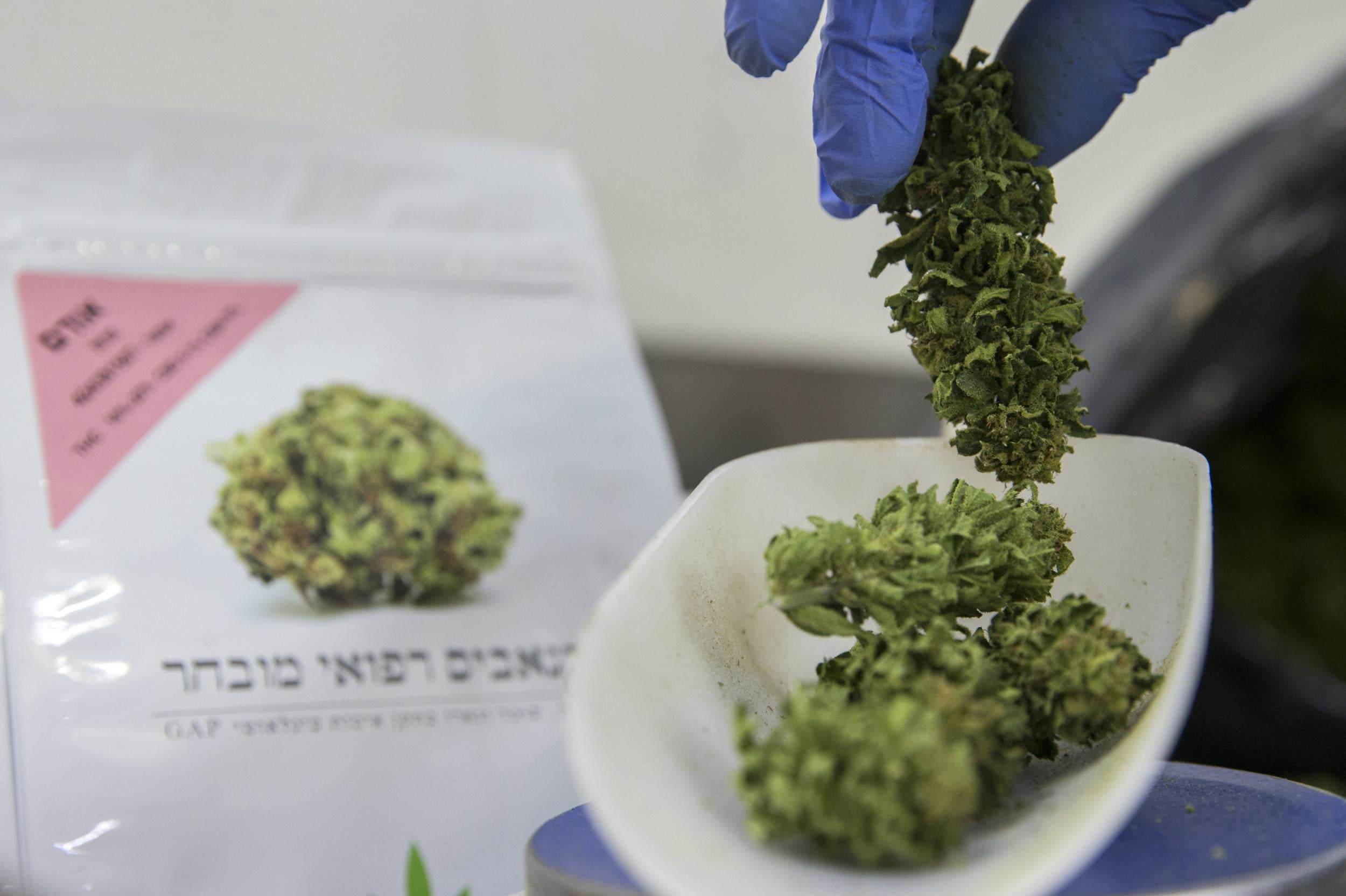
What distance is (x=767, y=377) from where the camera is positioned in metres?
1.44

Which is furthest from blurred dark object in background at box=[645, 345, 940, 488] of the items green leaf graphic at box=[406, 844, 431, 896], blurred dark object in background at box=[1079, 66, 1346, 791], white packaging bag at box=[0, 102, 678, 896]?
green leaf graphic at box=[406, 844, 431, 896]

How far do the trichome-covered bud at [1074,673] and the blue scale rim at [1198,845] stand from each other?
46 millimetres

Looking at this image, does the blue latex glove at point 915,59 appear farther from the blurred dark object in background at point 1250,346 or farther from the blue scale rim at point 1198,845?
the blurred dark object in background at point 1250,346

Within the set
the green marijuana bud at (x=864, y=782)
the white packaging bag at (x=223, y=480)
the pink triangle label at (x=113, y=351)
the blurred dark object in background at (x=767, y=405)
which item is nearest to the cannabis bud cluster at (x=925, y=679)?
the green marijuana bud at (x=864, y=782)

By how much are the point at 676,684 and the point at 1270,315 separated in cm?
101

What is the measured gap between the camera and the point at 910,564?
0.39 meters

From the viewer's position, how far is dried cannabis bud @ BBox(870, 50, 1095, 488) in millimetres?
454

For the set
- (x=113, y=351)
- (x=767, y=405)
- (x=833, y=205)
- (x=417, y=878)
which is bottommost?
(x=767, y=405)

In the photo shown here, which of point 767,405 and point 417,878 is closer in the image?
point 417,878

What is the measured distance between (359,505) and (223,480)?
9cm

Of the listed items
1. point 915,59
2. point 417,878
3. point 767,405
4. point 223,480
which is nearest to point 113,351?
point 223,480

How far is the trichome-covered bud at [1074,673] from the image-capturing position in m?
0.37

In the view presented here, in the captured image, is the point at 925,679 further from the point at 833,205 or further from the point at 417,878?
the point at 833,205

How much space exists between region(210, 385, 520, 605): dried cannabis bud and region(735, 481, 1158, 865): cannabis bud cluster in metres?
0.37
